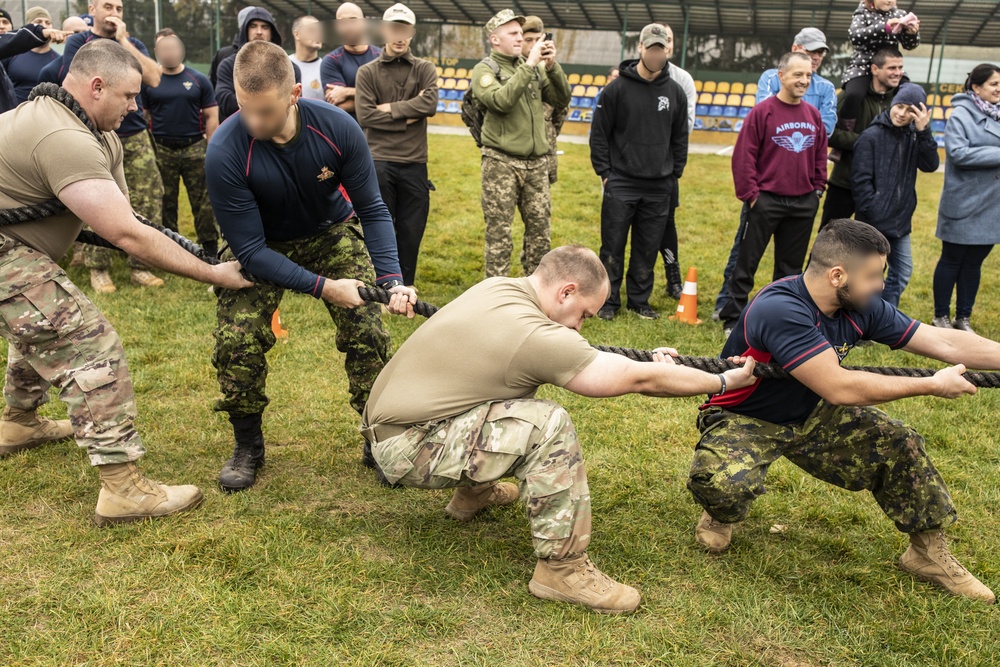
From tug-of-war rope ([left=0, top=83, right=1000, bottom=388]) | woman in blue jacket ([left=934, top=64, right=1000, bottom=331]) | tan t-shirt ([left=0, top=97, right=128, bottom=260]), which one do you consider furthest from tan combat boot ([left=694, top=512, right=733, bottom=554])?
woman in blue jacket ([left=934, top=64, right=1000, bottom=331])

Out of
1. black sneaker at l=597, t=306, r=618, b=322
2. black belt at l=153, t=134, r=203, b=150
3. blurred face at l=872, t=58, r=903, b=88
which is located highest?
blurred face at l=872, t=58, r=903, b=88

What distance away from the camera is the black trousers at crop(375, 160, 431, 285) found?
23.8ft

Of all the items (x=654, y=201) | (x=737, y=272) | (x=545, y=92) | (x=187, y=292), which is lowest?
(x=187, y=292)

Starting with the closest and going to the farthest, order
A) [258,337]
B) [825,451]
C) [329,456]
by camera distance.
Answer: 1. [825,451]
2. [258,337]
3. [329,456]

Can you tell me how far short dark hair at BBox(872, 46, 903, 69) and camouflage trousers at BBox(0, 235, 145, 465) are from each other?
621cm

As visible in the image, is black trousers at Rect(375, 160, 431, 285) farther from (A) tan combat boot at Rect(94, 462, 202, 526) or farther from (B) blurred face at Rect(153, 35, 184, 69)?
(A) tan combat boot at Rect(94, 462, 202, 526)

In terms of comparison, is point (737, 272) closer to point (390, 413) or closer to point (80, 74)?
point (390, 413)

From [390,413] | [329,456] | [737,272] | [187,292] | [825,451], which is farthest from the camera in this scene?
[187,292]

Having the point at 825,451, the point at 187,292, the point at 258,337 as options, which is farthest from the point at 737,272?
the point at 187,292

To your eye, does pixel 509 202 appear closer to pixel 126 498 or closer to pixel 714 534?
pixel 714 534

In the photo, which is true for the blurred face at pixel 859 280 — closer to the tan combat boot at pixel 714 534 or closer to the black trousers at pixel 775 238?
the tan combat boot at pixel 714 534

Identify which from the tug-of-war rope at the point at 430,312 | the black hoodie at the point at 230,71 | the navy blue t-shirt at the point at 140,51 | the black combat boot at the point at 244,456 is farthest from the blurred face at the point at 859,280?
the navy blue t-shirt at the point at 140,51

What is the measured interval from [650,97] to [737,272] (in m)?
1.66

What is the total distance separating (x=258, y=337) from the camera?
415 cm
